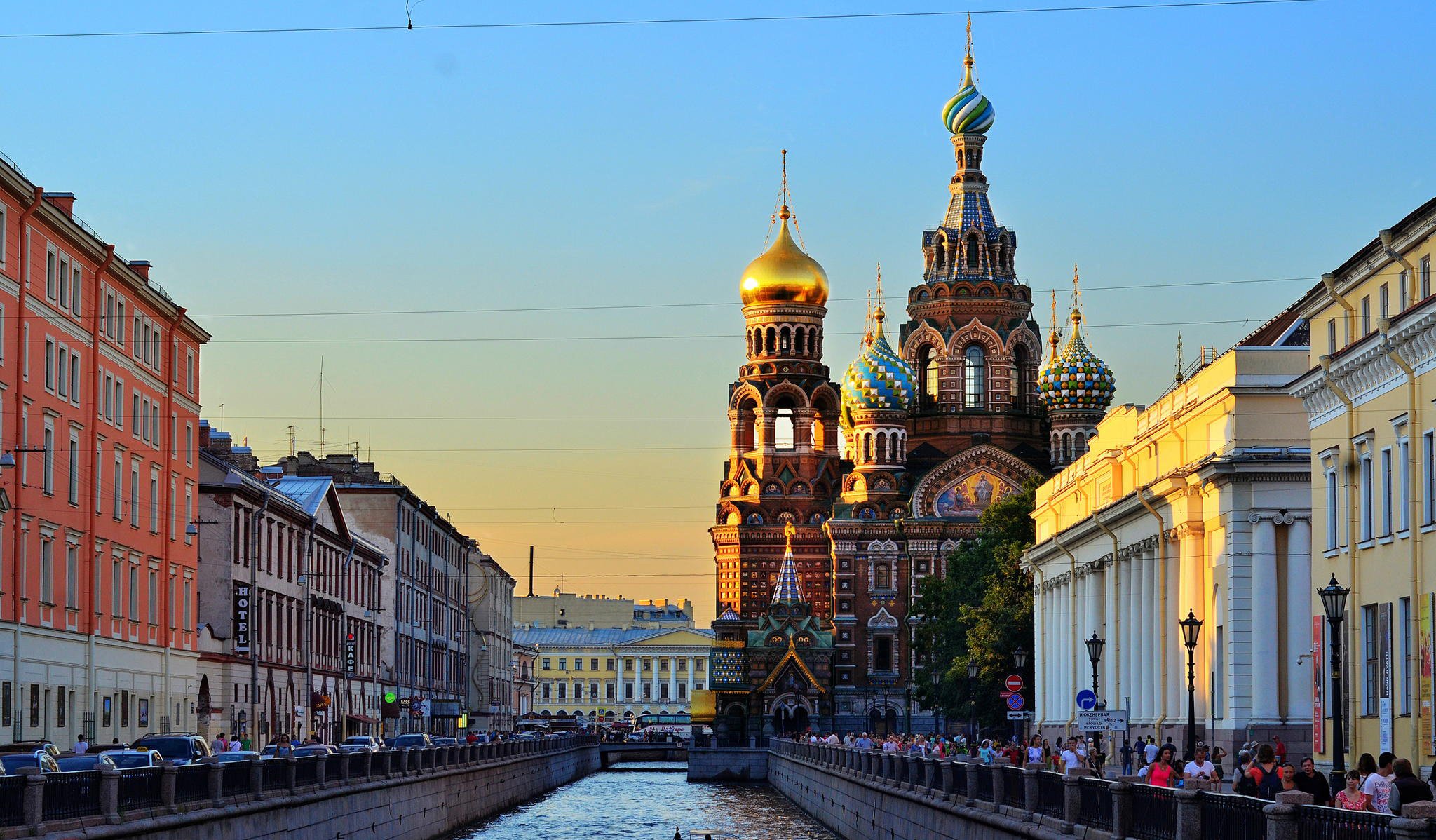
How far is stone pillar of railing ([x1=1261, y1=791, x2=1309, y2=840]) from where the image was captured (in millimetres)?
18578

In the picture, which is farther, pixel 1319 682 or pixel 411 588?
pixel 411 588

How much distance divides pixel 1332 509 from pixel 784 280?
101 metres

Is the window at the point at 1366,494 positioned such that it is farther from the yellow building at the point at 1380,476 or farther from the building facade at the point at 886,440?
the building facade at the point at 886,440

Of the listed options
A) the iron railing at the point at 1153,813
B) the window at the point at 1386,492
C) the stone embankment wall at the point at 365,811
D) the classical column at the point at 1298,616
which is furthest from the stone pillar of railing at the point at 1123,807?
the classical column at the point at 1298,616

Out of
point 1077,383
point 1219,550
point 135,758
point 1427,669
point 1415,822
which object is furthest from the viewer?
point 1077,383

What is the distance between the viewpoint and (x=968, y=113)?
134 m

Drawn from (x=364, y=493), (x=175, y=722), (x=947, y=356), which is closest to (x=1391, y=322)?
(x=175, y=722)

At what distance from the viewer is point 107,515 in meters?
53.0

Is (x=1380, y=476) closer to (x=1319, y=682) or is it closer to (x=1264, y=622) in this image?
(x=1319, y=682)

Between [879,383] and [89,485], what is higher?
[879,383]

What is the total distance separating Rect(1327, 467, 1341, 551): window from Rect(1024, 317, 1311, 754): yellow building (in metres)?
6.39

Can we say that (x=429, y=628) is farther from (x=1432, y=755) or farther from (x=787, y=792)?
(x=1432, y=755)

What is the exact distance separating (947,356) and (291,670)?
220 ft

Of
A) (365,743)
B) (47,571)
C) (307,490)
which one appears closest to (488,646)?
(307,490)
